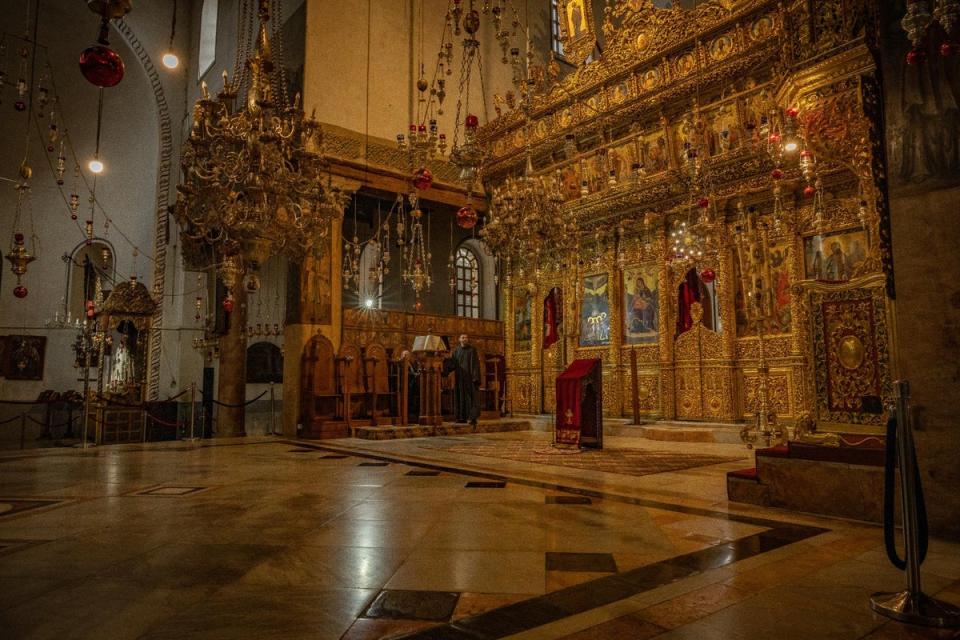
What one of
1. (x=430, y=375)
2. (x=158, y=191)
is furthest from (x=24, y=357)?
(x=430, y=375)

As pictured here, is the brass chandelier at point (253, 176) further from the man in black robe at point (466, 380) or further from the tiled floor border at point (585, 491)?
the man in black robe at point (466, 380)

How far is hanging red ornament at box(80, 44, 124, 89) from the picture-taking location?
10.1 ft

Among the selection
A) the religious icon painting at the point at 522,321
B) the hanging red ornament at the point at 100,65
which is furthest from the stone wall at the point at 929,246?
the religious icon painting at the point at 522,321

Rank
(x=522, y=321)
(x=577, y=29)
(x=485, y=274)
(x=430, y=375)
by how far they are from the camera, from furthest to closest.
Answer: (x=485, y=274), (x=522, y=321), (x=577, y=29), (x=430, y=375)

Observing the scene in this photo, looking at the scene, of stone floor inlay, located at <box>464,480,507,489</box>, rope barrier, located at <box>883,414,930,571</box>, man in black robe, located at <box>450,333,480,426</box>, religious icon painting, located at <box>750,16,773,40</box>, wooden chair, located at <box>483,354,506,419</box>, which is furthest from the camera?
wooden chair, located at <box>483,354,506,419</box>

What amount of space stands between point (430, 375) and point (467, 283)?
623cm

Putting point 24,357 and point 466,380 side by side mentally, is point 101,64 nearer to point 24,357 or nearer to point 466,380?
point 466,380

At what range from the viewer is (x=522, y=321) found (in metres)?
14.3

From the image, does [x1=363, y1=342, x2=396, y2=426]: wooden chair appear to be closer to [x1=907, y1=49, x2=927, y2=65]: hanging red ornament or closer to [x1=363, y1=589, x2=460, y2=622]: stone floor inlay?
[x1=363, y1=589, x2=460, y2=622]: stone floor inlay

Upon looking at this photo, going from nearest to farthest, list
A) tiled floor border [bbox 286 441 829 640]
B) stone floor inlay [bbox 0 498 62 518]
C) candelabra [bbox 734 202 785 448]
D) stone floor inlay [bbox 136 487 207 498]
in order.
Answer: tiled floor border [bbox 286 441 829 640]
stone floor inlay [bbox 0 498 62 518]
stone floor inlay [bbox 136 487 207 498]
candelabra [bbox 734 202 785 448]

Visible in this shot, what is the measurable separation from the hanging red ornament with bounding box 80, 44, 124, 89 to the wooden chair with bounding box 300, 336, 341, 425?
808 centimetres

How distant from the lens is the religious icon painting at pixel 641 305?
11.5m

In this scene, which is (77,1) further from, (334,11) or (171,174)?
(334,11)

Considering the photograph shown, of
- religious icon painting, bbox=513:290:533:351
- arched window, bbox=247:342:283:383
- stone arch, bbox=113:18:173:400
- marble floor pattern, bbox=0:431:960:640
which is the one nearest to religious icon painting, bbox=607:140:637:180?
religious icon painting, bbox=513:290:533:351
